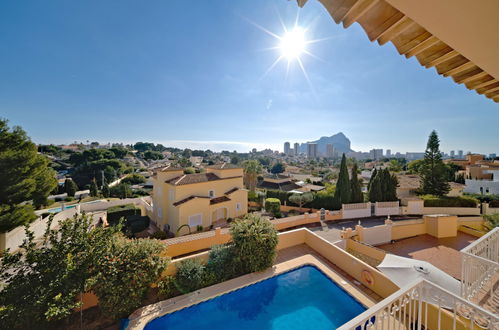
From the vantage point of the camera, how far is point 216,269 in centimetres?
895

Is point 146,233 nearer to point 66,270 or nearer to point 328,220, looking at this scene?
point 66,270

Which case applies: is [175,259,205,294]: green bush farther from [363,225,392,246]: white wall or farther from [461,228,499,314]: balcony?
[363,225,392,246]: white wall

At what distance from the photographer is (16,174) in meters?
13.3

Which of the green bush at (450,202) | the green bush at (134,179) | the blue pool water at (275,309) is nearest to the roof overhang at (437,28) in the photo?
the blue pool water at (275,309)

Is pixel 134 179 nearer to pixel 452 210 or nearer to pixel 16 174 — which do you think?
pixel 16 174

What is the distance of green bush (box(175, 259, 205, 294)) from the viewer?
322 inches

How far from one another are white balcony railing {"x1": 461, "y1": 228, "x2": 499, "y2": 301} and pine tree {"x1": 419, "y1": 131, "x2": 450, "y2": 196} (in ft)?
86.3

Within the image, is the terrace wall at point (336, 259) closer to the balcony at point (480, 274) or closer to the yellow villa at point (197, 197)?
the balcony at point (480, 274)

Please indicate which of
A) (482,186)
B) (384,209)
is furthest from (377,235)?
(482,186)

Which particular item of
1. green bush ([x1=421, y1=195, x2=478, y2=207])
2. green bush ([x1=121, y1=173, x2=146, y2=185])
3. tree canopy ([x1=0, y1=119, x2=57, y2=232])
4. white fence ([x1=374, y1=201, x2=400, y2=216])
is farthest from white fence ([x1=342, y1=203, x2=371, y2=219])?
Result: green bush ([x1=121, y1=173, x2=146, y2=185])

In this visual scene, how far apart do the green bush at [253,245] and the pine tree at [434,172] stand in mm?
27960

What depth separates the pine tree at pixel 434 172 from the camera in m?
25.0

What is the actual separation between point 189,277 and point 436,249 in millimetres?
15763

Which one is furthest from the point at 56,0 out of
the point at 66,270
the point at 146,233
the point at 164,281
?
the point at 146,233
